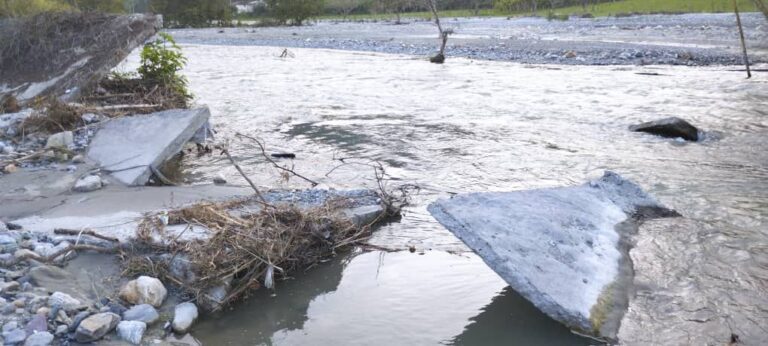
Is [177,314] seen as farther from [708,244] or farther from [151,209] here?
[708,244]

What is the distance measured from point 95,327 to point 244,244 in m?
1.33

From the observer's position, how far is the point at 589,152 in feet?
33.2

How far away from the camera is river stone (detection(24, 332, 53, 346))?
3.90 m

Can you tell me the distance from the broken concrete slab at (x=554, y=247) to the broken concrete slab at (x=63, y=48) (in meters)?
8.80

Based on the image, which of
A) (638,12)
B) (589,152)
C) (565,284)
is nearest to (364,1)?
(638,12)

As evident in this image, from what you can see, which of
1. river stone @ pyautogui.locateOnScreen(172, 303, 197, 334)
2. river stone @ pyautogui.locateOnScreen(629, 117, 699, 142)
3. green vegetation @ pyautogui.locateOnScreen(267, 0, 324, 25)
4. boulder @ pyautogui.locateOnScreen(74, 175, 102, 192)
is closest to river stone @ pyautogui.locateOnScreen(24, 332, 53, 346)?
river stone @ pyautogui.locateOnScreen(172, 303, 197, 334)

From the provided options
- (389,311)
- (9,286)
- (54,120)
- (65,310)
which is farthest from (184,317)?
(54,120)

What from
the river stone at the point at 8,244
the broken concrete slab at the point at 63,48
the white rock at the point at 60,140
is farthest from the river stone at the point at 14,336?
the broken concrete slab at the point at 63,48

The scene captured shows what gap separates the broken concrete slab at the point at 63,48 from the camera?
38.5ft

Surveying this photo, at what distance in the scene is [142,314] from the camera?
448 cm

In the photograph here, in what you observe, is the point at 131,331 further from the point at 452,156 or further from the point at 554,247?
the point at 452,156

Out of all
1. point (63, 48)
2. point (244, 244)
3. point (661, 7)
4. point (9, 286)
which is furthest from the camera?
point (661, 7)

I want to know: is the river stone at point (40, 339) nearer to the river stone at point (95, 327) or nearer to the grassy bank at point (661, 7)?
the river stone at point (95, 327)

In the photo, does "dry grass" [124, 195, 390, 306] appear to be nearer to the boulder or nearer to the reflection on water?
the reflection on water
